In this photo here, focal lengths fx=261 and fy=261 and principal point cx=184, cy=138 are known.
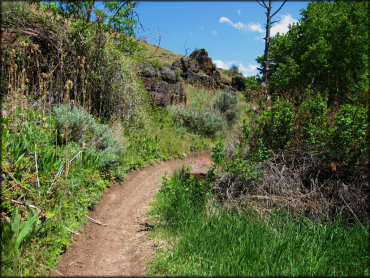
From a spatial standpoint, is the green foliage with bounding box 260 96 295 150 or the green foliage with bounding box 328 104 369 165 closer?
the green foliage with bounding box 328 104 369 165

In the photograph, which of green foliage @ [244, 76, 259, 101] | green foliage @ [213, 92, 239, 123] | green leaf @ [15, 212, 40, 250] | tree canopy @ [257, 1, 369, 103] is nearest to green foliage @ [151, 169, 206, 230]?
green leaf @ [15, 212, 40, 250]

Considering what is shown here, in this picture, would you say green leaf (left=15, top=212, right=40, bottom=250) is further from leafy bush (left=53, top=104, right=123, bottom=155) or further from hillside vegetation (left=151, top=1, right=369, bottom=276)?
leafy bush (left=53, top=104, right=123, bottom=155)

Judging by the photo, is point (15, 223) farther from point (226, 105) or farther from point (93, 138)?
point (226, 105)

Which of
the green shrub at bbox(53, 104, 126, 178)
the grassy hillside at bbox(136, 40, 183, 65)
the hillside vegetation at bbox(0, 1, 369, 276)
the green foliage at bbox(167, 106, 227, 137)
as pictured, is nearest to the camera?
the hillside vegetation at bbox(0, 1, 369, 276)

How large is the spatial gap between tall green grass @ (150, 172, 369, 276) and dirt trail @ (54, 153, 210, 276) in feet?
1.13

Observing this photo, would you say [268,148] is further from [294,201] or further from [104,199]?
[104,199]

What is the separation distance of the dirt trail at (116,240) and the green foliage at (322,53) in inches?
175

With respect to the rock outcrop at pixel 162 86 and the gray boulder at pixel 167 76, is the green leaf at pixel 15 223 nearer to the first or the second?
the rock outcrop at pixel 162 86

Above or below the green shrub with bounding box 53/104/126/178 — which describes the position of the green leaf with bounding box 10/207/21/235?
below

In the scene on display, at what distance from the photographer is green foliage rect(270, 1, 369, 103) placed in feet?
23.0

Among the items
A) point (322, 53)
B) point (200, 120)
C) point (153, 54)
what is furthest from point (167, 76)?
point (322, 53)

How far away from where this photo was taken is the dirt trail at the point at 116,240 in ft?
10.2

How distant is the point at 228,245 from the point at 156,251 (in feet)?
3.18

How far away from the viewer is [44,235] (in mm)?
3166
